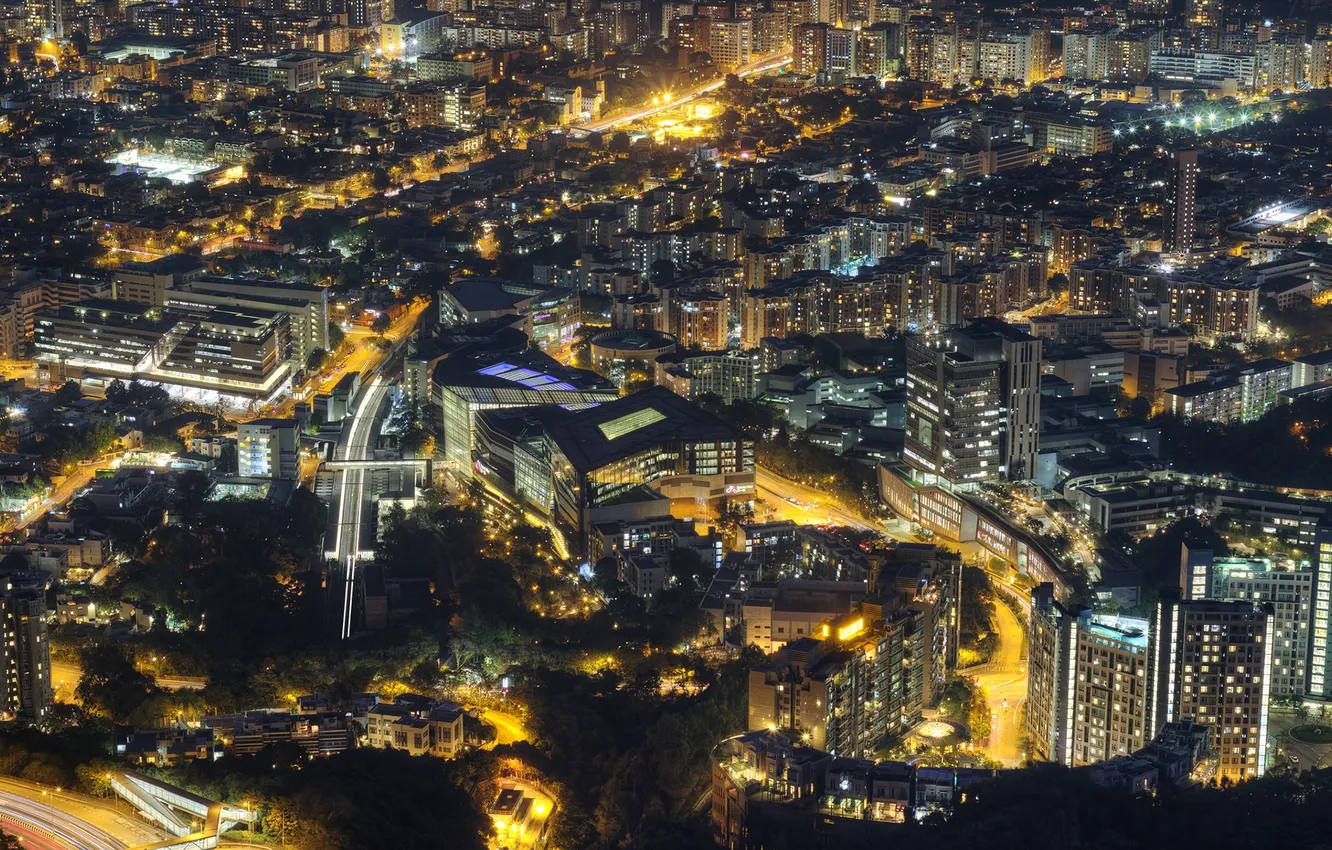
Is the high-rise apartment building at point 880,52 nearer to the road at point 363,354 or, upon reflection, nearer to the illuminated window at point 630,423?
the road at point 363,354

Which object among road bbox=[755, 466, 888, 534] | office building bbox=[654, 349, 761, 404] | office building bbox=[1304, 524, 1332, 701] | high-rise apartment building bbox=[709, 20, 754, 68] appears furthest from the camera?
high-rise apartment building bbox=[709, 20, 754, 68]

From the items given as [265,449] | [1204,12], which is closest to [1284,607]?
[265,449]

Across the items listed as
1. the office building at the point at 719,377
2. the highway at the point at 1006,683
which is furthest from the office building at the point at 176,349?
the highway at the point at 1006,683

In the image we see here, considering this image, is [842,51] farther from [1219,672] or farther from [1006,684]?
[1219,672]

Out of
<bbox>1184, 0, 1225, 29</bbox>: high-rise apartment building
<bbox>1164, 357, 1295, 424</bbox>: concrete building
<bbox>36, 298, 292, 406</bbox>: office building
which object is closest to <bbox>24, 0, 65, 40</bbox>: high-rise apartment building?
<bbox>1184, 0, 1225, 29</bbox>: high-rise apartment building

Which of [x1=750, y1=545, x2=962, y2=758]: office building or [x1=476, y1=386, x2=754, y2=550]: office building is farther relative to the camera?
[x1=476, y1=386, x2=754, y2=550]: office building

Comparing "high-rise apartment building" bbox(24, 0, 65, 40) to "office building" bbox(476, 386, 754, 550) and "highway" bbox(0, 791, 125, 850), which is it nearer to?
"office building" bbox(476, 386, 754, 550)
